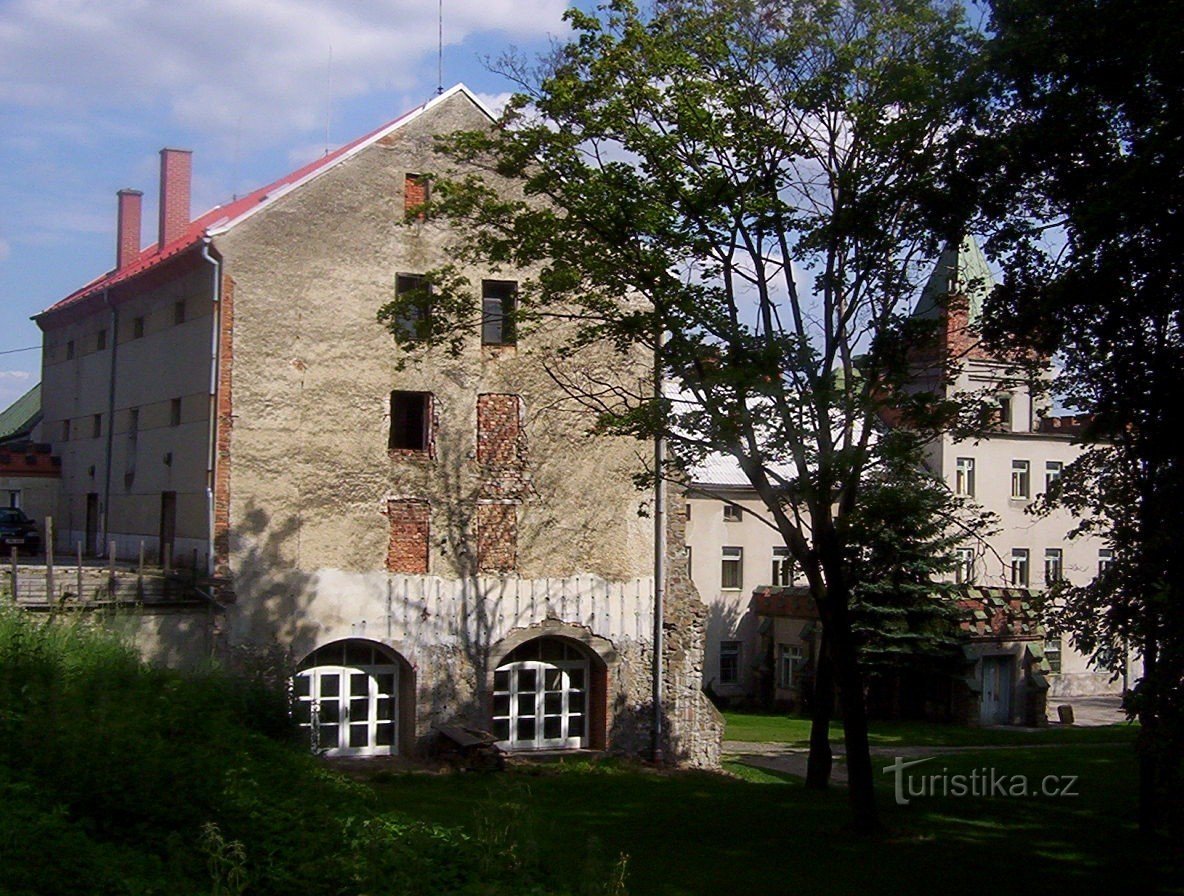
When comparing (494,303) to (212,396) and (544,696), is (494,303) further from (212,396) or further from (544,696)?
(544,696)

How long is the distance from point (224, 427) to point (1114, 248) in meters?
16.0

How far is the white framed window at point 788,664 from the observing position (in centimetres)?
4603

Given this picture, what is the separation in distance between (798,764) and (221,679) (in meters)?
17.4

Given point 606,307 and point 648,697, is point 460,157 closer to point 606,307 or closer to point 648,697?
point 606,307

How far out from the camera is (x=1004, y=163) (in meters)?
14.0

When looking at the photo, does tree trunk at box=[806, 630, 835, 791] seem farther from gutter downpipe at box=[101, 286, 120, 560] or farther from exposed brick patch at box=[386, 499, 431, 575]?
gutter downpipe at box=[101, 286, 120, 560]

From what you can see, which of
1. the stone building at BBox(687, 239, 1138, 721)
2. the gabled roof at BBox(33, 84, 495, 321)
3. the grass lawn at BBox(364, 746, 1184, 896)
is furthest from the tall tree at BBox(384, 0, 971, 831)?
the stone building at BBox(687, 239, 1138, 721)

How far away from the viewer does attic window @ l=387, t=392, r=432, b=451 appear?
980 inches

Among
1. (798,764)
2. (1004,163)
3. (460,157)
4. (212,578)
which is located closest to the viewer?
(1004,163)

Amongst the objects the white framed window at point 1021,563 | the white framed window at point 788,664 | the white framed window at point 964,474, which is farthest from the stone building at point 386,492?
the white framed window at point 1021,563

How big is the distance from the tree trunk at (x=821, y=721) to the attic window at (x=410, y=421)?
8.80 m

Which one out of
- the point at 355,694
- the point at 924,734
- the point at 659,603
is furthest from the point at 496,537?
the point at 924,734

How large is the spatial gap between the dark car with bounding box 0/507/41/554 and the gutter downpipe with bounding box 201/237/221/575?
11.6m

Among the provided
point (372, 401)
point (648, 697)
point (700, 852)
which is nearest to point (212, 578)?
point (372, 401)
